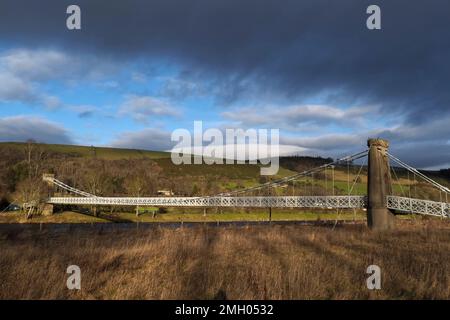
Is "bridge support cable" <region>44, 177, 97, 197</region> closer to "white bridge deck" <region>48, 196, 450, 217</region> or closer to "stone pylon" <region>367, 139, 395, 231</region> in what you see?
"white bridge deck" <region>48, 196, 450, 217</region>

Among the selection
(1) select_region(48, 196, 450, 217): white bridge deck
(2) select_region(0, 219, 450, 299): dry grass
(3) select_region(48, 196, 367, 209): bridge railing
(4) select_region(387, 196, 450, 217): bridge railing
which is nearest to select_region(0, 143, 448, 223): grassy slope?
(3) select_region(48, 196, 367, 209): bridge railing

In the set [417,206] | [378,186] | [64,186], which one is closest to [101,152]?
[64,186]

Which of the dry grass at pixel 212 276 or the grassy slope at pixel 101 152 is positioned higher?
the grassy slope at pixel 101 152

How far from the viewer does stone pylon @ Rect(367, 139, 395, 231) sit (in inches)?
1694

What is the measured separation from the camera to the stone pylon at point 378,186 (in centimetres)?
4303

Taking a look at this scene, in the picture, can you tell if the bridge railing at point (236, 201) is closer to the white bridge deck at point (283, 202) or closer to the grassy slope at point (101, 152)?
the white bridge deck at point (283, 202)

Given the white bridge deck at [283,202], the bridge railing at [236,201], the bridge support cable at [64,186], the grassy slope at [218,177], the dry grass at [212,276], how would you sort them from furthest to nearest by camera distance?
the bridge support cable at [64,186], the grassy slope at [218,177], the bridge railing at [236,201], the white bridge deck at [283,202], the dry grass at [212,276]

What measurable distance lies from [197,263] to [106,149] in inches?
5958

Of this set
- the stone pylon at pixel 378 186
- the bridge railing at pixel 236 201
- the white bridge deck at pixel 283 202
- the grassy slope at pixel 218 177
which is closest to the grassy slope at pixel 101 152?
the grassy slope at pixel 218 177

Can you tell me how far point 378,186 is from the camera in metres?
44.8

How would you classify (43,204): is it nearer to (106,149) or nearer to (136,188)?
(136,188)
